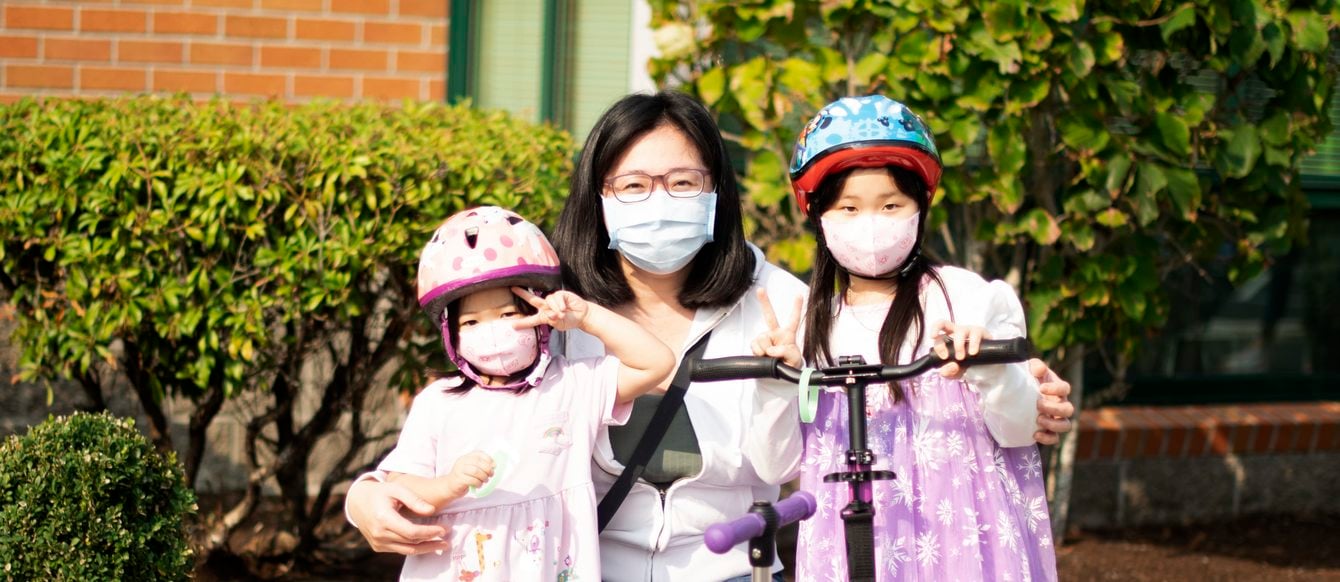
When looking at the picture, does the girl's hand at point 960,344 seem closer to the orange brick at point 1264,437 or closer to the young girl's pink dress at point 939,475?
the young girl's pink dress at point 939,475

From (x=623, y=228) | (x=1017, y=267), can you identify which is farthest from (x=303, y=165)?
(x=1017, y=267)

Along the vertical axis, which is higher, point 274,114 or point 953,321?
point 274,114

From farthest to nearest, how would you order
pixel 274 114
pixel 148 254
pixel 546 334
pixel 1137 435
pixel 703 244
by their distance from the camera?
pixel 1137 435
pixel 274 114
pixel 148 254
pixel 703 244
pixel 546 334

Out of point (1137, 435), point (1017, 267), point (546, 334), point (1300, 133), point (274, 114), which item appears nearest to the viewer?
point (546, 334)

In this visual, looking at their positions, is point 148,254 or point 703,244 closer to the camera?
point 703,244

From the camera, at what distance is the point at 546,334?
3.07 m

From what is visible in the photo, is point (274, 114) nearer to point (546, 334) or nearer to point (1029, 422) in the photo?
point (546, 334)

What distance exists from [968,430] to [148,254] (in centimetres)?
262

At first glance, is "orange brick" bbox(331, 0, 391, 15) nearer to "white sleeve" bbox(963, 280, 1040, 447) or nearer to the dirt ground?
the dirt ground

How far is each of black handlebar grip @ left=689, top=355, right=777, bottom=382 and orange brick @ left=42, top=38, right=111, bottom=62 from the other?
13.6 ft

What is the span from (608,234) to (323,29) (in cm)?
317

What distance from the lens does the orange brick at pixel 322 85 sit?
6031mm

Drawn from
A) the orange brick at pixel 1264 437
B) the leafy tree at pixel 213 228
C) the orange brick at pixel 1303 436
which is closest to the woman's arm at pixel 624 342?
the leafy tree at pixel 213 228

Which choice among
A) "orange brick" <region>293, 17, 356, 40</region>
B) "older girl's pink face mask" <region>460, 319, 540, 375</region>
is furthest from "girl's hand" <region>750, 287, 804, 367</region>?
"orange brick" <region>293, 17, 356, 40</region>
